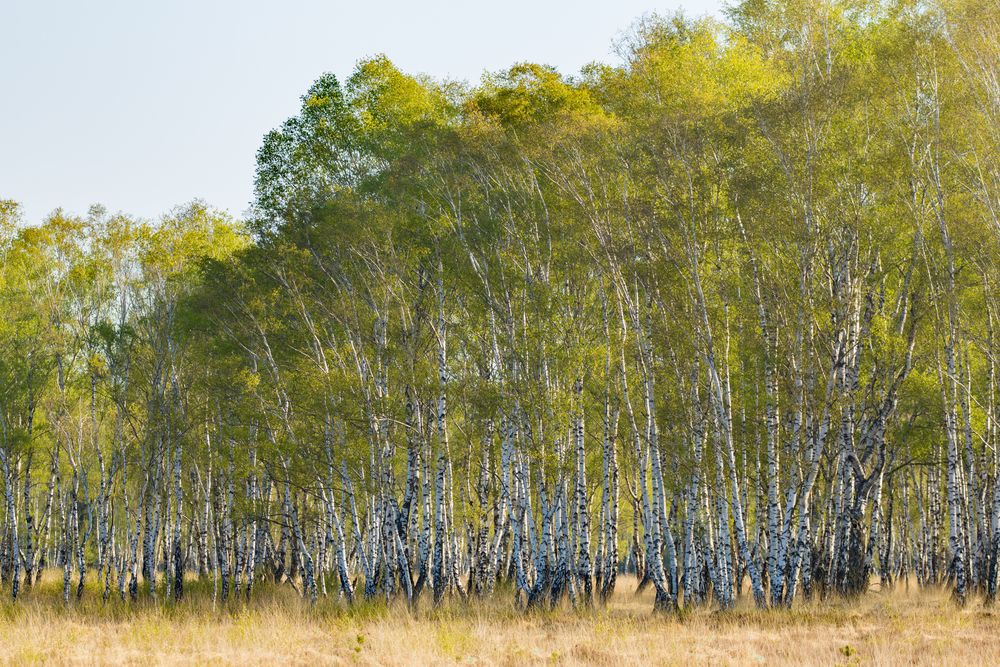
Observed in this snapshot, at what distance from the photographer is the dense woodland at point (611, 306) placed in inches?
746

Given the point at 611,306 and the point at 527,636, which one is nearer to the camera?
the point at 527,636

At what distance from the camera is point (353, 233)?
21875mm

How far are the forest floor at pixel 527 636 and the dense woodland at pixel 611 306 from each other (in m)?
1.32

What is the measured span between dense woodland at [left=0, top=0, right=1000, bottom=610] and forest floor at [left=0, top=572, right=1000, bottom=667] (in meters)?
1.32

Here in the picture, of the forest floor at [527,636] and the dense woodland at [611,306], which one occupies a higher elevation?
the dense woodland at [611,306]

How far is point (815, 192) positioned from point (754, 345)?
4.78 m

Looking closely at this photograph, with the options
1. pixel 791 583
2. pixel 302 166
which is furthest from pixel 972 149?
→ pixel 302 166

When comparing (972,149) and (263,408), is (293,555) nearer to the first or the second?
(263,408)

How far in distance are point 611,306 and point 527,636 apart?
10020 millimetres

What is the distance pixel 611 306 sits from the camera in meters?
24.0

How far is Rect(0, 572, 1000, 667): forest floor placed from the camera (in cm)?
1382

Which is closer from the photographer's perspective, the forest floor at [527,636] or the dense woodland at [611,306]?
the forest floor at [527,636]

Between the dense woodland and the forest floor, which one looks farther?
the dense woodland

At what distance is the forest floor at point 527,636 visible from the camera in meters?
13.8
